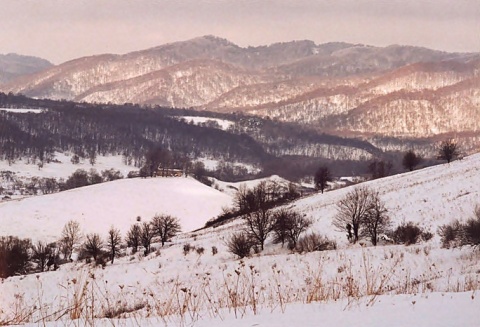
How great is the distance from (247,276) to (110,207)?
282ft

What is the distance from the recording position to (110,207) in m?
98.1

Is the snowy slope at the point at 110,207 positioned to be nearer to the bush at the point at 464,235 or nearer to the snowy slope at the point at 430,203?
the snowy slope at the point at 430,203

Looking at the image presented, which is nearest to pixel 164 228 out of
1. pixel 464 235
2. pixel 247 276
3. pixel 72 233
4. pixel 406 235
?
pixel 72 233

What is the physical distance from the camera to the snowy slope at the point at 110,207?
277 feet

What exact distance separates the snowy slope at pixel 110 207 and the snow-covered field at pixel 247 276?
0.33m

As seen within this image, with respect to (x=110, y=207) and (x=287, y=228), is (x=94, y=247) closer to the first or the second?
(x=287, y=228)

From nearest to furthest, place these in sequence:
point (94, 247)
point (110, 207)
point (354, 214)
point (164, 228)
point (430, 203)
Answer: point (354, 214) < point (430, 203) < point (94, 247) < point (164, 228) < point (110, 207)

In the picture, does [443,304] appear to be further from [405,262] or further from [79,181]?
[79,181]

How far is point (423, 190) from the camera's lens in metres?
46.0

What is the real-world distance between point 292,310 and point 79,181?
6869 inches

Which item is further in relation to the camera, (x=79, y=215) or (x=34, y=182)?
(x=34, y=182)

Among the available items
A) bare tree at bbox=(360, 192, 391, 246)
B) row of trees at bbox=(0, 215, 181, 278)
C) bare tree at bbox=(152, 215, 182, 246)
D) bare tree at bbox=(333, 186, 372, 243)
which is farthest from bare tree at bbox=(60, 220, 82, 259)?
bare tree at bbox=(360, 192, 391, 246)

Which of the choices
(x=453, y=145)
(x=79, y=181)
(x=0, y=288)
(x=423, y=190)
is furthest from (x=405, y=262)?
(x=79, y=181)

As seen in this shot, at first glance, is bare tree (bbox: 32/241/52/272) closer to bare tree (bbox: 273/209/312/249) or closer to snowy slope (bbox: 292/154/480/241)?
bare tree (bbox: 273/209/312/249)
